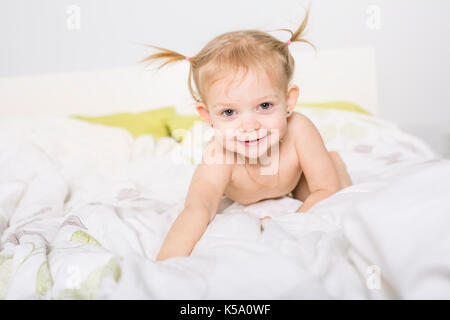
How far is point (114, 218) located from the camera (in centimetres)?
89

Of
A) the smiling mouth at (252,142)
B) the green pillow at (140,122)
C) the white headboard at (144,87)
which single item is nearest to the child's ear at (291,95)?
the smiling mouth at (252,142)

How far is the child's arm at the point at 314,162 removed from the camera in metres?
1.06

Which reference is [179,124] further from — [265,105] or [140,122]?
[265,105]

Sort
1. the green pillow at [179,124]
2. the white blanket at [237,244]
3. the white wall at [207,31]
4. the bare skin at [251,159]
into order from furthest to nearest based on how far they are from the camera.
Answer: the white wall at [207,31]
the green pillow at [179,124]
the bare skin at [251,159]
the white blanket at [237,244]

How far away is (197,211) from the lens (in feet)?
2.87

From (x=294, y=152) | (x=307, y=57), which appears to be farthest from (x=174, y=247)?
(x=307, y=57)

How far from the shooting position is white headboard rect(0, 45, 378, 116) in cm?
229

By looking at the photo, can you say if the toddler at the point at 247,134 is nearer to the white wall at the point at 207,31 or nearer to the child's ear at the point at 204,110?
the child's ear at the point at 204,110

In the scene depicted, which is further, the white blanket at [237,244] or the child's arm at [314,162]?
the child's arm at [314,162]

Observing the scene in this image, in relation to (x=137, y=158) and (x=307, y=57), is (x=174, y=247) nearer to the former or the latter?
(x=137, y=158)

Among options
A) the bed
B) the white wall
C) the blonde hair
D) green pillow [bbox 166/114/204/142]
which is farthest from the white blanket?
the white wall

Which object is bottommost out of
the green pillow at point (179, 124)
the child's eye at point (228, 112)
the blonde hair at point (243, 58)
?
the green pillow at point (179, 124)

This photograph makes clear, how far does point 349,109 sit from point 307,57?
0.44 metres

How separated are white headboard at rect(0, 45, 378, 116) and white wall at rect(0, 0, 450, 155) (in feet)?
0.20
